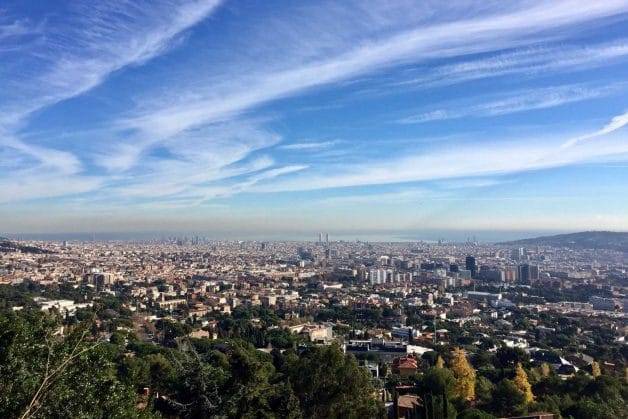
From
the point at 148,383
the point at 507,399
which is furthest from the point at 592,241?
the point at 148,383

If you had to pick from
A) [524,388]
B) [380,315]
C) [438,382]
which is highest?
[438,382]

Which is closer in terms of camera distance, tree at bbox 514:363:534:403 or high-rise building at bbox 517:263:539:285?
tree at bbox 514:363:534:403

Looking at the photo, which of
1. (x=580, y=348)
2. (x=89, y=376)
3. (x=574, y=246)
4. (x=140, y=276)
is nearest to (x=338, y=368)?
(x=89, y=376)

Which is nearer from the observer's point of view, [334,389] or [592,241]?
[334,389]

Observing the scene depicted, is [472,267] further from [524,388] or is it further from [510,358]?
[524,388]

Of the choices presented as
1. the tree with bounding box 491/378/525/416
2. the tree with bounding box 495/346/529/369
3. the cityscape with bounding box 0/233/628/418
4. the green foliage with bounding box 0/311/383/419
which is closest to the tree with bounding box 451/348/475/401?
the cityscape with bounding box 0/233/628/418

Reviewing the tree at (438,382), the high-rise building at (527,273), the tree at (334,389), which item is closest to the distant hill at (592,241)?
the high-rise building at (527,273)

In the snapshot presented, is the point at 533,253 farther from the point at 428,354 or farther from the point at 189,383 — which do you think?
the point at 189,383

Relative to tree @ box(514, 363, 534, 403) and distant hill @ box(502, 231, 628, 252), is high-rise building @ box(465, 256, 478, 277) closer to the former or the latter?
distant hill @ box(502, 231, 628, 252)

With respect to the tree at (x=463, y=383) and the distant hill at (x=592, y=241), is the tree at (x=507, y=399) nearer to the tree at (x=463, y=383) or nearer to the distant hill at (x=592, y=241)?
the tree at (x=463, y=383)
